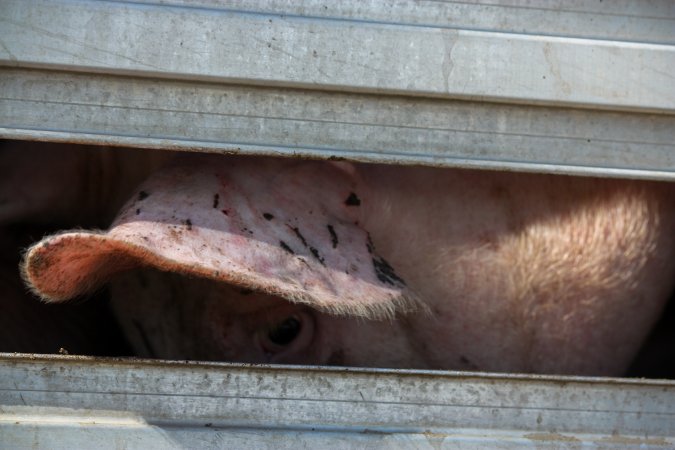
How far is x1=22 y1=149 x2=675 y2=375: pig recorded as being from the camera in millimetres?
1859

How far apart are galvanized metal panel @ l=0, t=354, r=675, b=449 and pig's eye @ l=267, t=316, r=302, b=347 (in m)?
0.50

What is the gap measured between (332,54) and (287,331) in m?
0.75

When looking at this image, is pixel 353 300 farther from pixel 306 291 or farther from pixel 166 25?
pixel 166 25

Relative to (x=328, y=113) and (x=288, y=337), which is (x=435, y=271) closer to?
(x=288, y=337)

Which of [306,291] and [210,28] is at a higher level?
[210,28]

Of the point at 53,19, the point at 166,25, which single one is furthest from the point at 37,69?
the point at 166,25

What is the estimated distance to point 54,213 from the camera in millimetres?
2168

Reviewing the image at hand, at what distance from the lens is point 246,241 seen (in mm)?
1705

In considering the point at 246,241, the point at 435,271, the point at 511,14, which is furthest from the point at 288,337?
the point at 511,14

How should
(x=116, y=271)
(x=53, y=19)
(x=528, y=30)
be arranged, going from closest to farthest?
1. (x=53, y=19)
2. (x=528, y=30)
3. (x=116, y=271)

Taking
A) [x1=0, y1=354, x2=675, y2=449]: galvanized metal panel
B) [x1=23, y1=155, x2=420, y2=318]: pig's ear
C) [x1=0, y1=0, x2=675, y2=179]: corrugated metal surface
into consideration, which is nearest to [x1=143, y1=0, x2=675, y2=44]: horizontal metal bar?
[x1=0, y1=0, x2=675, y2=179]: corrugated metal surface

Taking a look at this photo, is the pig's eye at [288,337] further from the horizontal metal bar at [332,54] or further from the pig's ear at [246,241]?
the horizontal metal bar at [332,54]

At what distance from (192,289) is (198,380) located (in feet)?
1.93

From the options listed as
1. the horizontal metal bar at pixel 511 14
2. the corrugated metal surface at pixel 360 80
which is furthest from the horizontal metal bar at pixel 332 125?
the horizontal metal bar at pixel 511 14
